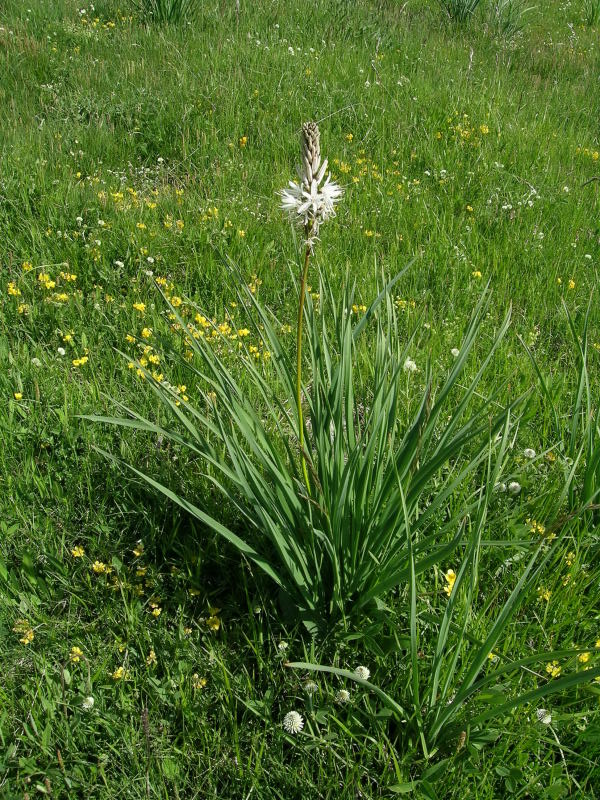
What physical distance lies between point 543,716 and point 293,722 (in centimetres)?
61

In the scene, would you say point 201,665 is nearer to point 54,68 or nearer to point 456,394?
point 456,394

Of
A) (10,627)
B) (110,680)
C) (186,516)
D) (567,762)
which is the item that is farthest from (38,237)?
(567,762)

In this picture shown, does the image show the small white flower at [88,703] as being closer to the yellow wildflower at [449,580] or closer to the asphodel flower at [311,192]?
the yellow wildflower at [449,580]

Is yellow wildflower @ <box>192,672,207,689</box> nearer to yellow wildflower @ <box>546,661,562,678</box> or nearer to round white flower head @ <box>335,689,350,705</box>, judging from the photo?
round white flower head @ <box>335,689,350,705</box>

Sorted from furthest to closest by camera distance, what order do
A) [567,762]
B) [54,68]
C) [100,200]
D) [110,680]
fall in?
[54,68], [100,200], [110,680], [567,762]

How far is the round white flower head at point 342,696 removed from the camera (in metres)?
1.78

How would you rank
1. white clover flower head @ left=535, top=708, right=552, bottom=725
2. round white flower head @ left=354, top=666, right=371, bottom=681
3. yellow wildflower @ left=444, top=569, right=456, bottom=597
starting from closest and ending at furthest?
1. white clover flower head @ left=535, top=708, right=552, bottom=725
2. round white flower head @ left=354, top=666, right=371, bottom=681
3. yellow wildflower @ left=444, top=569, right=456, bottom=597

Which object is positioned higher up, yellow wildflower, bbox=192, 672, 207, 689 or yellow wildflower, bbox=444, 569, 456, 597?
yellow wildflower, bbox=444, 569, 456, 597

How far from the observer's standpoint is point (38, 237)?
140 inches

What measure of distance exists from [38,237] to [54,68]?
2.58 meters

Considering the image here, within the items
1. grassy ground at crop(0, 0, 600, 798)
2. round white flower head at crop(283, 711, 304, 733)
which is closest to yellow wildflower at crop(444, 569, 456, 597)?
grassy ground at crop(0, 0, 600, 798)

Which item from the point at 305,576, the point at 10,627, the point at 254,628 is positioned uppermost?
the point at 305,576

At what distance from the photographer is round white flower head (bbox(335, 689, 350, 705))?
70.2 inches

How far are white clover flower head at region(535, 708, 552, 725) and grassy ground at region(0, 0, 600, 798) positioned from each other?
0.07 feet
